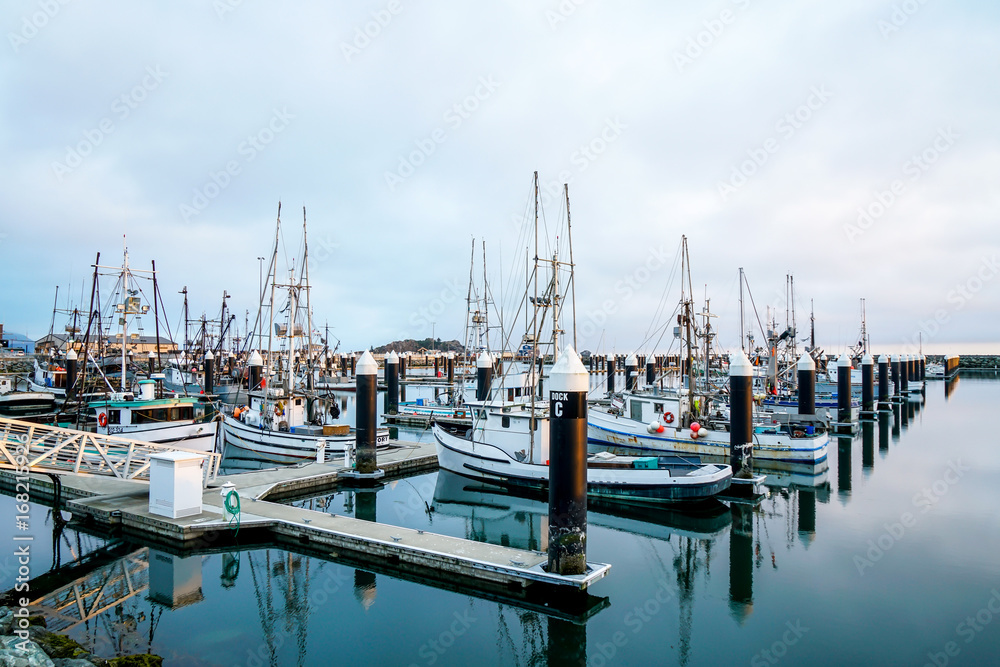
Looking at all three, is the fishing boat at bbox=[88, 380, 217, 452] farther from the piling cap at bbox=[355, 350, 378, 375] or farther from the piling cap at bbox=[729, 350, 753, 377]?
the piling cap at bbox=[729, 350, 753, 377]

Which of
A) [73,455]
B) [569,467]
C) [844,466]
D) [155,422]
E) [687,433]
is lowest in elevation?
[844,466]

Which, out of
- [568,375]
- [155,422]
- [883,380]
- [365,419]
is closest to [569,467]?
[568,375]

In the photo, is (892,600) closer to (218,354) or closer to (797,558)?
(797,558)

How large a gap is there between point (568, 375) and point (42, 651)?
8990 mm

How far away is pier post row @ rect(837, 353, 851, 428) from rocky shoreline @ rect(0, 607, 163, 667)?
38911 mm

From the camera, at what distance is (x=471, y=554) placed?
40.3 feet

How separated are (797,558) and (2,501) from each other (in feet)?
77.2

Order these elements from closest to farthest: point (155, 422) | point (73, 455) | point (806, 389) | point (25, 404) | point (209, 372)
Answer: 1. point (73, 455)
2. point (155, 422)
3. point (806, 389)
4. point (25, 404)
5. point (209, 372)

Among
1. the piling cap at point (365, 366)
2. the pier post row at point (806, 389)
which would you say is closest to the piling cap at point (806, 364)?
the pier post row at point (806, 389)

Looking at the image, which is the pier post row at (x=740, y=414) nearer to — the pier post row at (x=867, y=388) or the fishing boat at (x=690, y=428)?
the fishing boat at (x=690, y=428)

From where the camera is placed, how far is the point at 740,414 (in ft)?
73.5

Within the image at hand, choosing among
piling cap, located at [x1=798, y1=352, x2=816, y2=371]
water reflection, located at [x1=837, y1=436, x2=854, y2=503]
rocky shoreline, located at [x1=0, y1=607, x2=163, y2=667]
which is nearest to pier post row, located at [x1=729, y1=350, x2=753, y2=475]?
water reflection, located at [x1=837, y1=436, x2=854, y2=503]

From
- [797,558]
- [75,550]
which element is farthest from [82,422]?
[797,558]

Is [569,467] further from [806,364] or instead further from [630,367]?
[630,367]
